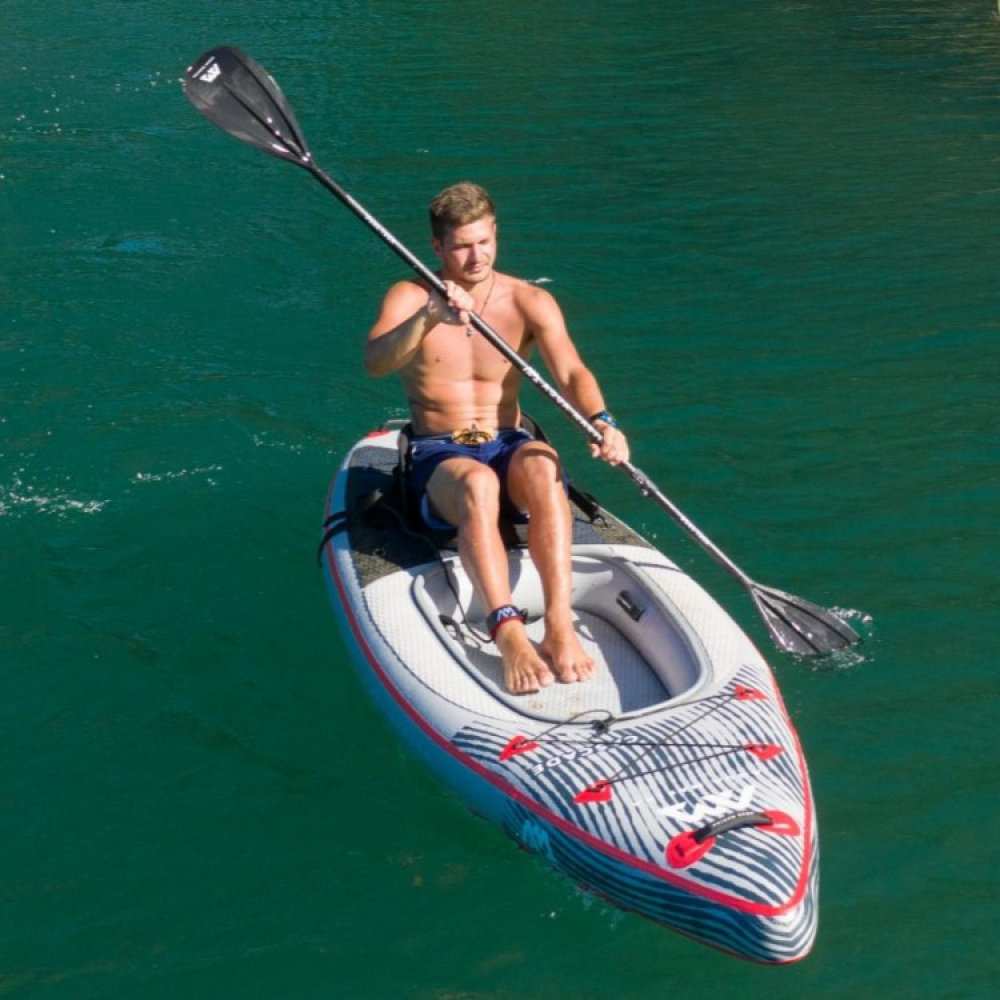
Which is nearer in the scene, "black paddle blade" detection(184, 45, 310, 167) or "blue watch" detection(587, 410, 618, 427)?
"blue watch" detection(587, 410, 618, 427)

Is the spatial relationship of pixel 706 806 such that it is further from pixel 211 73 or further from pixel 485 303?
pixel 211 73

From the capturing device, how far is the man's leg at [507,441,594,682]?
504 centimetres

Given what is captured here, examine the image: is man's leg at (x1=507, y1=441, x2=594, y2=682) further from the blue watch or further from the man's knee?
the blue watch

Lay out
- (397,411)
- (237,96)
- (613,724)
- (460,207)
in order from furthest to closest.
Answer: (397,411) → (237,96) → (460,207) → (613,724)

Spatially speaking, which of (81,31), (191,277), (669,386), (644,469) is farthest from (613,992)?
(81,31)

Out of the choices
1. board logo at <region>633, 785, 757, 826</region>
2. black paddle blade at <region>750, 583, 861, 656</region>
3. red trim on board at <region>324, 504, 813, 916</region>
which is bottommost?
black paddle blade at <region>750, 583, 861, 656</region>

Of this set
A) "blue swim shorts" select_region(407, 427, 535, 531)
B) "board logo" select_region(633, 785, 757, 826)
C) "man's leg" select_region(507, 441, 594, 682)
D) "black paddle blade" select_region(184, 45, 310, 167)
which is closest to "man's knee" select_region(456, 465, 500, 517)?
"man's leg" select_region(507, 441, 594, 682)

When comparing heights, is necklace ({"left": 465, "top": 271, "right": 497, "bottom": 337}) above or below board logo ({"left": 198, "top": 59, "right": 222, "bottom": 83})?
below

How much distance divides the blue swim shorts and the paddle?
0.29 m

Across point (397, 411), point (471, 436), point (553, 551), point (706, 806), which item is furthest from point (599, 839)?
point (397, 411)

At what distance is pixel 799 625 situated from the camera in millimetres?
5797

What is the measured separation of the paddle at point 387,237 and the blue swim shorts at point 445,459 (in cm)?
29

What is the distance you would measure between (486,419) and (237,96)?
1.90 m

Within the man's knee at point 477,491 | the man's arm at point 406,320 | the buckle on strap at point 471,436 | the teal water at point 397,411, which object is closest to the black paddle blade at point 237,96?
the man's arm at point 406,320
